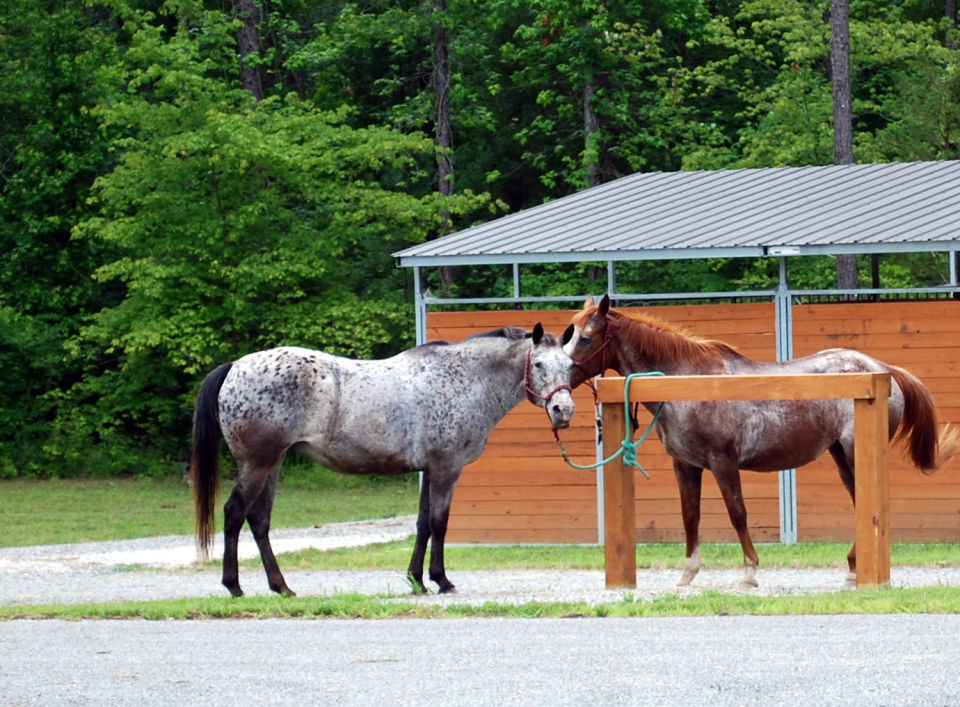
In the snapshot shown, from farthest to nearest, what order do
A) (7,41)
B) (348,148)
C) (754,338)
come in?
(7,41) → (348,148) → (754,338)

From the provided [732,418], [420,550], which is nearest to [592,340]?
[732,418]

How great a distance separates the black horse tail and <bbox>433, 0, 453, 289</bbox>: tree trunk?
1840 cm

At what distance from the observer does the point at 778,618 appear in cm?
866

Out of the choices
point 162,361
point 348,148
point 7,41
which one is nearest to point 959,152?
point 348,148

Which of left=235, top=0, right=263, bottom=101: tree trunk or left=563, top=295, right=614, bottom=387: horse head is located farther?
left=235, top=0, right=263, bottom=101: tree trunk

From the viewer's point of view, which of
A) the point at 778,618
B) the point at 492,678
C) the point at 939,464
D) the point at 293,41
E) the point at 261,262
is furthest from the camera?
the point at 293,41

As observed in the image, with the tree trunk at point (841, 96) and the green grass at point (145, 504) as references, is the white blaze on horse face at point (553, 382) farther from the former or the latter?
the tree trunk at point (841, 96)

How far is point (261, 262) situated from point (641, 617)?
16.8m

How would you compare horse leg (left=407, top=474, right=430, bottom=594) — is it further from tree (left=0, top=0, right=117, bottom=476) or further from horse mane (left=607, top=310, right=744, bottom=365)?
tree (left=0, top=0, right=117, bottom=476)

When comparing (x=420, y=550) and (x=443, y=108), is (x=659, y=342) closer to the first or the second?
(x=420, y=550)

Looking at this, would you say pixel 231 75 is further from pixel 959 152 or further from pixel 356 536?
pixel 356 536

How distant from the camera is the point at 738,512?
11102 millimetres

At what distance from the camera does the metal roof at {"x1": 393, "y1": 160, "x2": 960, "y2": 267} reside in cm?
1509

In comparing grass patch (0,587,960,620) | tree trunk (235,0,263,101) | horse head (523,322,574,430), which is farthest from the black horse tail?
Result: tree trunk (235,0,263,101)
